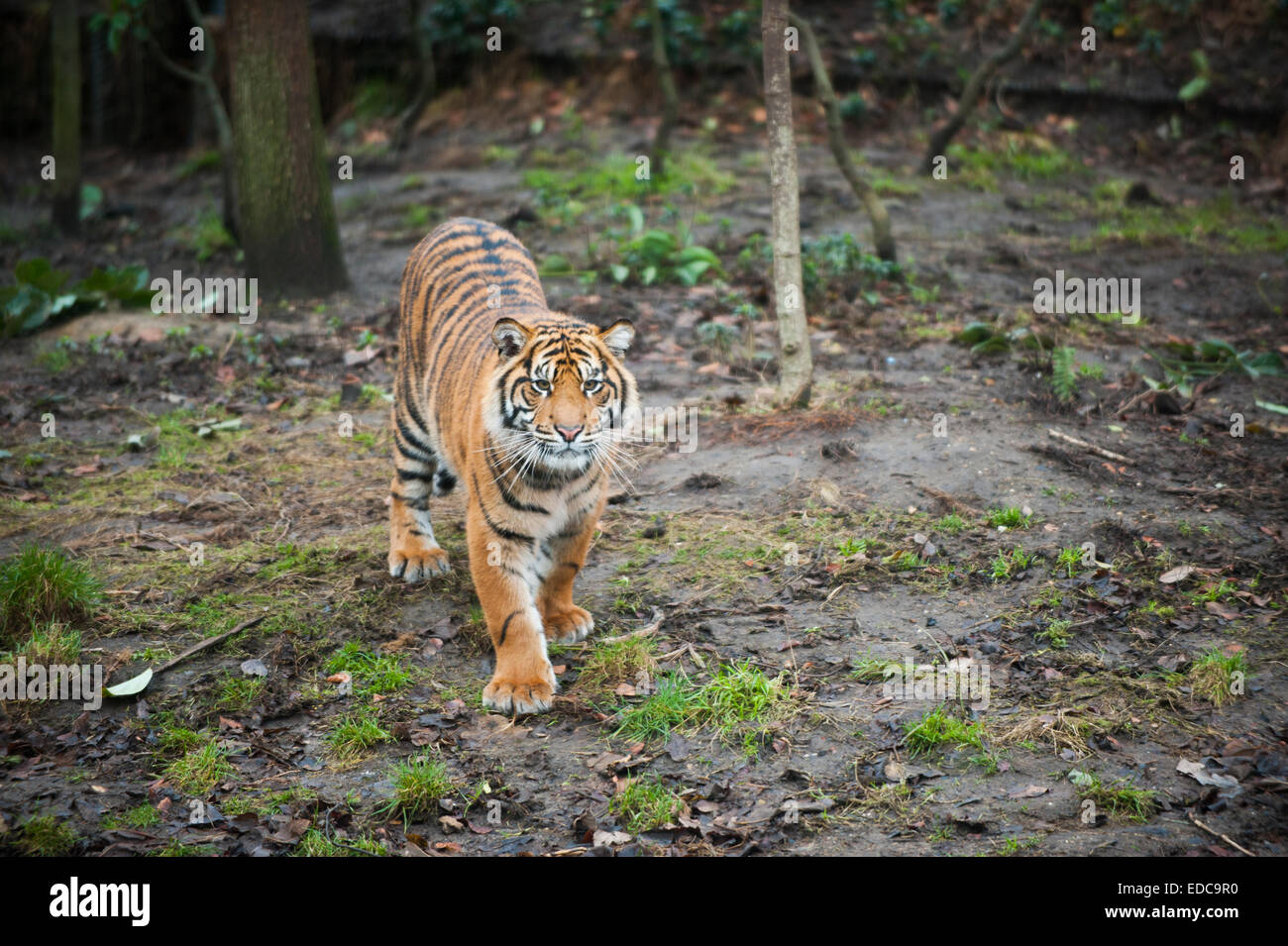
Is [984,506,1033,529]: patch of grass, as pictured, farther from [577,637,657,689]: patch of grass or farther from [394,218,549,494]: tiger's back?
[394,218,549,494]: tiger's back

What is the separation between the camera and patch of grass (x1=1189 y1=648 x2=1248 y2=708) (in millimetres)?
4223

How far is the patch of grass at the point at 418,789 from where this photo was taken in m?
3.90

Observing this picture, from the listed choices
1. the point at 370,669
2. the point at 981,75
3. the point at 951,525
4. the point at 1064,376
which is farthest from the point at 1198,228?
the point at 370,669

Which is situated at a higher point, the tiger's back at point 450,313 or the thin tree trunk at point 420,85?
the thin tree trunk at point 420,85

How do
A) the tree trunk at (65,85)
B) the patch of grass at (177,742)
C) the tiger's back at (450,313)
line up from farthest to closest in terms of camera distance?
the tree trunk at (65,85)
the tiger's back at (450,313)
the patch of grass at (177,742)

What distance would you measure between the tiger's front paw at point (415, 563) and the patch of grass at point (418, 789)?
5.19ft

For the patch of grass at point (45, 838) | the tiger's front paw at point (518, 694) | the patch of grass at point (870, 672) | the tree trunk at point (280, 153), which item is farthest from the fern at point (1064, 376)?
the tree trunk at point (280, 153)

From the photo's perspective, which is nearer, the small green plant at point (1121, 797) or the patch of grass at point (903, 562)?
the small green plant at point (1121, 797)

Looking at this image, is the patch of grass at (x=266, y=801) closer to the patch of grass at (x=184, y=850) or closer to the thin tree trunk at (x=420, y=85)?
the patch of grass at (x=184, y=850)

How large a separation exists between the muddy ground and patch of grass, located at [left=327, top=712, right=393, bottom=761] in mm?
48

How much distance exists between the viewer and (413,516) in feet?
18.4

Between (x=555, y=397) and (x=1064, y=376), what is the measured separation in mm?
3803

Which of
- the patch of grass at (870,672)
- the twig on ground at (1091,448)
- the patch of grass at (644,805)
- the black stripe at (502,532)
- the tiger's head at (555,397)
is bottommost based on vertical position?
the patch of grass at (644,805)
